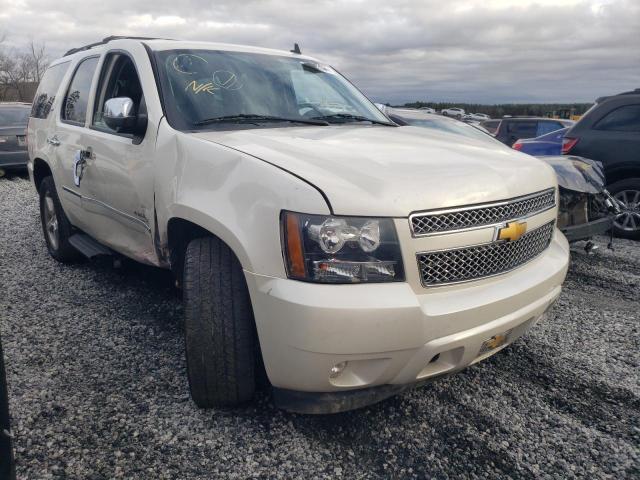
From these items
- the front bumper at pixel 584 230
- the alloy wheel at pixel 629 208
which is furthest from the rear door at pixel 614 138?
the front bumper at pixel 584 230

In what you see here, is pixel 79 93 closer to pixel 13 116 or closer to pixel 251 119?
pixel 251 119

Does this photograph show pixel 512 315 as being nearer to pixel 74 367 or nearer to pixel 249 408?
pixel 249 408

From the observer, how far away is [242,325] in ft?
7.15

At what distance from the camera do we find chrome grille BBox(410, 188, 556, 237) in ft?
6.50

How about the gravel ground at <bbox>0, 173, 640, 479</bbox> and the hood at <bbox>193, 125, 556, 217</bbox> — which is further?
the gravel ground at <bbox>0, 173, 640, 479</bbox>

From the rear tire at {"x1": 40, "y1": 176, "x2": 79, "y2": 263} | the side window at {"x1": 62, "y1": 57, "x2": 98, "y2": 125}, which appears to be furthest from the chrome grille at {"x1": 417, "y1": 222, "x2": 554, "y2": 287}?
the rear tire at {"x1": 40, "y1": 176, "x2": 79, "y2": 263}

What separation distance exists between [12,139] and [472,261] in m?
11.2

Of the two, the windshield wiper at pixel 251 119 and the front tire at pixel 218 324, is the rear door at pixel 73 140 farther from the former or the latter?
the front tire at pixel 218 324

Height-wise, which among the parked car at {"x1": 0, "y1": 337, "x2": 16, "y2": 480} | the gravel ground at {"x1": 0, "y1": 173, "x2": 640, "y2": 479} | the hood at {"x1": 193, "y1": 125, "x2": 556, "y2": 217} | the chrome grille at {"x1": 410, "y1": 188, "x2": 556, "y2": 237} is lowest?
the gravel ground at {"x1": 0, "y1": 173, "x2": 640, "y2": 479}

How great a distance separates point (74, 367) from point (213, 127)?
1.51 metres

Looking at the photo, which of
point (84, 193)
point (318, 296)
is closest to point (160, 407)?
point (318, 296)

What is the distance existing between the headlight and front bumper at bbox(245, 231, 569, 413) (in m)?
0.05

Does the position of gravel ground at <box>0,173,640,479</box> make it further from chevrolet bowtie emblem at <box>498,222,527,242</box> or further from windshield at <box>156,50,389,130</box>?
windshield at <box>156,50,389,130</box>

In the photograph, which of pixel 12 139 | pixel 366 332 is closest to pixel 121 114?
pixel 366 332
